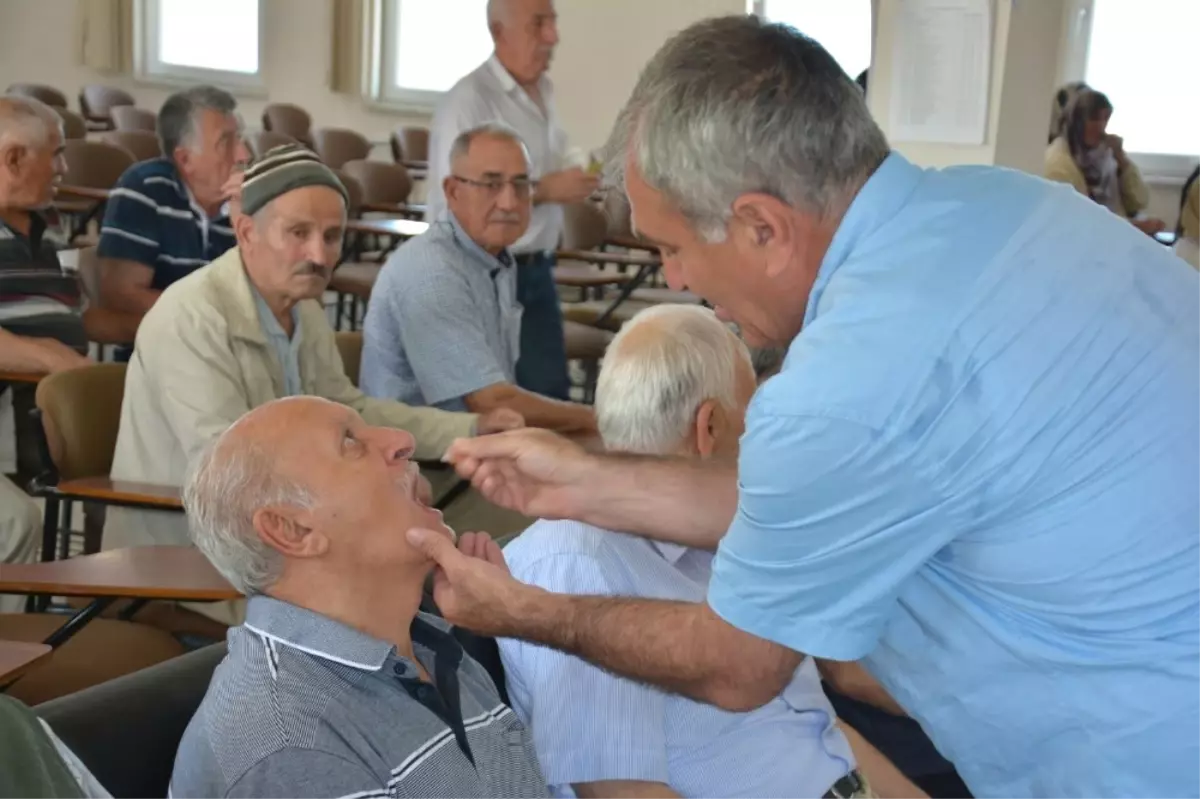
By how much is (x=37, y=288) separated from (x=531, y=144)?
167cm

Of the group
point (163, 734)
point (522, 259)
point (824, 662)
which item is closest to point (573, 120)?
point (522, 259)

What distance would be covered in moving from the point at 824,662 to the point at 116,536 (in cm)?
147

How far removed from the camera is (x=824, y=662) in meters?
2.08

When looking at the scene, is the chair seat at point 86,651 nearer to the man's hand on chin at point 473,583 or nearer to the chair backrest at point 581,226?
the man's hand on chin at point 473,583

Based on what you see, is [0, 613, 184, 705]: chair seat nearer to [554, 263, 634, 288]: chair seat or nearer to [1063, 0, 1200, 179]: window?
[554, 263, 634, 288]: chair seat

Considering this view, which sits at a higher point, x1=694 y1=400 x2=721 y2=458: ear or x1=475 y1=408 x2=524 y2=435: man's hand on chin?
x1=694 y1=400 x2=721 y2=458: ear

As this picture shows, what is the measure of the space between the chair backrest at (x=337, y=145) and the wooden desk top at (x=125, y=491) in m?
6.14

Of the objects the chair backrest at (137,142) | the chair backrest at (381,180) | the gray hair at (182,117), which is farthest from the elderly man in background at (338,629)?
the chair backrest at (137,142)

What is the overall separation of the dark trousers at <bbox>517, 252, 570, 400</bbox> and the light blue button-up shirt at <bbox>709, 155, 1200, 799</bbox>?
2397mm

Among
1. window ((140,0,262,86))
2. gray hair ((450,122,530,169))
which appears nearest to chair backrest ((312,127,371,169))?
window ((140,0,262,86))

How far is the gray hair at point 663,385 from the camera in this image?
68.1 inches

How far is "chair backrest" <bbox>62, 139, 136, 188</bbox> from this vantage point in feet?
20.2

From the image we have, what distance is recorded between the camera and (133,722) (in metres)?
1.30

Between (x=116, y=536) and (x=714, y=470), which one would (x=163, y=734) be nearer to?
(x=714, y=470)
